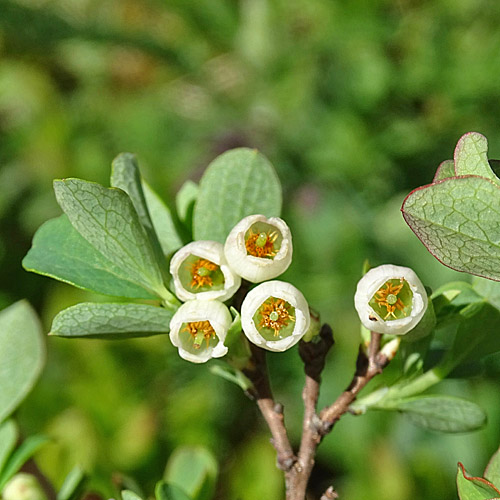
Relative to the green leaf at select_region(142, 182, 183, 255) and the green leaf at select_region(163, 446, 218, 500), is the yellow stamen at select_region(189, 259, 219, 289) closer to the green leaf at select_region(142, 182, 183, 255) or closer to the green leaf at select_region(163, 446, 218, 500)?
the green leaf at select_region(142, 182, 183, 255)

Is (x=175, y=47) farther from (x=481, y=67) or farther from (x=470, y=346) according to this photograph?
(x=470, y=346)

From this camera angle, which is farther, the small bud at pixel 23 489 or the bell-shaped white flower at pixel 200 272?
the small bud at pixel 23 489

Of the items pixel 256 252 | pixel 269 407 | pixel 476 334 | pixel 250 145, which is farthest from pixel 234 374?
pixel 250 145

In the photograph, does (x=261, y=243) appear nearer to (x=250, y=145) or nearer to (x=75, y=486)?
(x=75, y=486)

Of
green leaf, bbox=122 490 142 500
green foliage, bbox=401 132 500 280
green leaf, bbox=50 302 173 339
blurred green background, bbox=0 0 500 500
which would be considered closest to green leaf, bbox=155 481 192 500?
green leaf, bbox=122 490 142 500

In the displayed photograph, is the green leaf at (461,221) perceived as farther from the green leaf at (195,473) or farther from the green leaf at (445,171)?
the green leaf at (195,473)

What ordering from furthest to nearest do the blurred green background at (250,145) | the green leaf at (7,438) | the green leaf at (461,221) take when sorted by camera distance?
the blurred green background at (250,145) → the green leaf at (7,438) → the green leaf at (461,221)

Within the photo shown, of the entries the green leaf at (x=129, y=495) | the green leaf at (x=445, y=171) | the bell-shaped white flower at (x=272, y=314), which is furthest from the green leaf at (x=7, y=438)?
the green leaf at (x=445, y=171)
